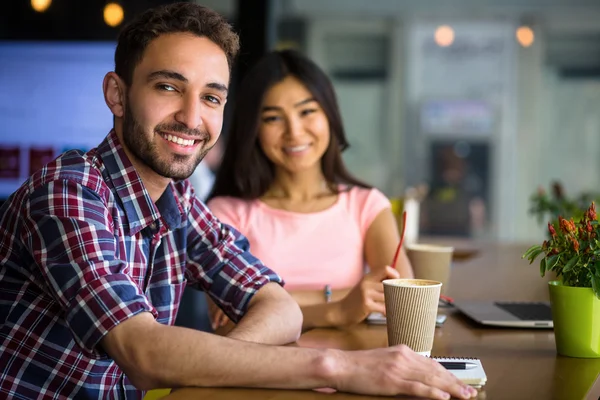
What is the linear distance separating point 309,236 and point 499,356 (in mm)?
955

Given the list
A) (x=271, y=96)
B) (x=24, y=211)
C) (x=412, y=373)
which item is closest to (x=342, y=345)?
(x=412, y=373)

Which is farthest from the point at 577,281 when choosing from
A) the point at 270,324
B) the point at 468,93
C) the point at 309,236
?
the point at 468,93

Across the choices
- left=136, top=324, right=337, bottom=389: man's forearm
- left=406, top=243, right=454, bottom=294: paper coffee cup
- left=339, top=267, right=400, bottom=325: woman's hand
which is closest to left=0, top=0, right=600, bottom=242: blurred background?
left=406, top=243, right=454, bottom=294: paper coffee cup

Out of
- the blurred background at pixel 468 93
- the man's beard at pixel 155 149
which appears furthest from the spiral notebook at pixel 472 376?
the blurred background at pixel 468 93

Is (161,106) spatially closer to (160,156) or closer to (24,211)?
(160,156)

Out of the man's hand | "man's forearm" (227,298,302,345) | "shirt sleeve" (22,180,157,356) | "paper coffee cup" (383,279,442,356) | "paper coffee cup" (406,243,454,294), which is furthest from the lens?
"paper coffee cup" (406,243,454,294)

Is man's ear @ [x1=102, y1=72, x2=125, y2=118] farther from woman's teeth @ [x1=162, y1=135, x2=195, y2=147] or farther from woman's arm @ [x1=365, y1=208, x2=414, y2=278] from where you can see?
woman's arm @ [x1=365, y1=208, x2=414, y2=278]

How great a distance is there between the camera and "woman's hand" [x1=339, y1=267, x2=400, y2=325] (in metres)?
1.76

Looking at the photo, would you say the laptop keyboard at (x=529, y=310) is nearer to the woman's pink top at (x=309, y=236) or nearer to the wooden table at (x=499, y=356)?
the wooden table at (x=499, y=356)

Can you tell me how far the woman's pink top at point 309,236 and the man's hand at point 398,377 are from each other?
3.53 feet

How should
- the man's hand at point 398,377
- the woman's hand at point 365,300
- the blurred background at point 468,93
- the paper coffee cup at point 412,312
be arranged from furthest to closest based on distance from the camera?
the blurred background at point 468,93, the woman's hand at point 365,300, the paper coffee cup at point 412,312, the man's hand at point 398,377

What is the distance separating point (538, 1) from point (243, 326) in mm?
6554

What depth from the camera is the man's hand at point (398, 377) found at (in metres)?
1.17

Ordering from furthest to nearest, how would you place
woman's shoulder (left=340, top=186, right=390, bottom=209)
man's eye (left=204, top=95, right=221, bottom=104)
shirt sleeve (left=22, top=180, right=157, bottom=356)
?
woman's shoulder (left=340, top=186, right=390, bottom=209)
man's eye (left=204, top=95, right=221, bottom=104)
shirt sleeve (left=22, top=180, right=157, bottom=356)
